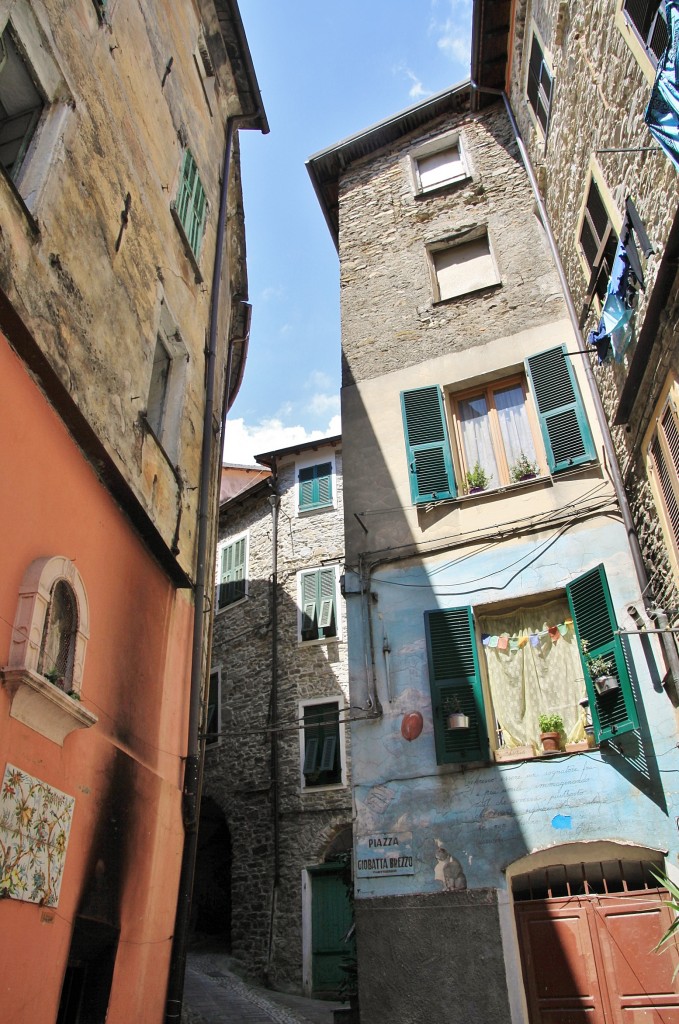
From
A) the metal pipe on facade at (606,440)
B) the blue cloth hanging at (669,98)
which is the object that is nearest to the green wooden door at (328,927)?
the metal pipe on facade at (606,440)

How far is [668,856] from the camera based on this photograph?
20.8 ft

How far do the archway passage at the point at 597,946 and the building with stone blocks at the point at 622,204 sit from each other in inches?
93.6

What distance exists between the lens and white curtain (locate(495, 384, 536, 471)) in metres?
9.09

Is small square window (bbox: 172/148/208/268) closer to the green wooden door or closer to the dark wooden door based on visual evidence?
the dark wooden door

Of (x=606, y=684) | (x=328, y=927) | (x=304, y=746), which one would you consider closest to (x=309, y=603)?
(x=304, y=746)

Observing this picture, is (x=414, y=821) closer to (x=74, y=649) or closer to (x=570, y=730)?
(x=570, y=730)

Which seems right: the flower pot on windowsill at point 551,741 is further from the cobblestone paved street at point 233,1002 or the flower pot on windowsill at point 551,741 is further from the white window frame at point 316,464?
the white window frame at point 316,464

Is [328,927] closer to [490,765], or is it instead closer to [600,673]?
[490,765]

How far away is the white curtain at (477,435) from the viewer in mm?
9203

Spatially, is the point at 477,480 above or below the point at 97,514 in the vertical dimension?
above

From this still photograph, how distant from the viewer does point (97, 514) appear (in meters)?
6.16

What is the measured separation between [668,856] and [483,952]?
173 centimetres

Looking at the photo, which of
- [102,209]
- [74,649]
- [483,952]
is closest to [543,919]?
[483,952]

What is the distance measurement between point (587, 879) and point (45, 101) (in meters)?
7.96
